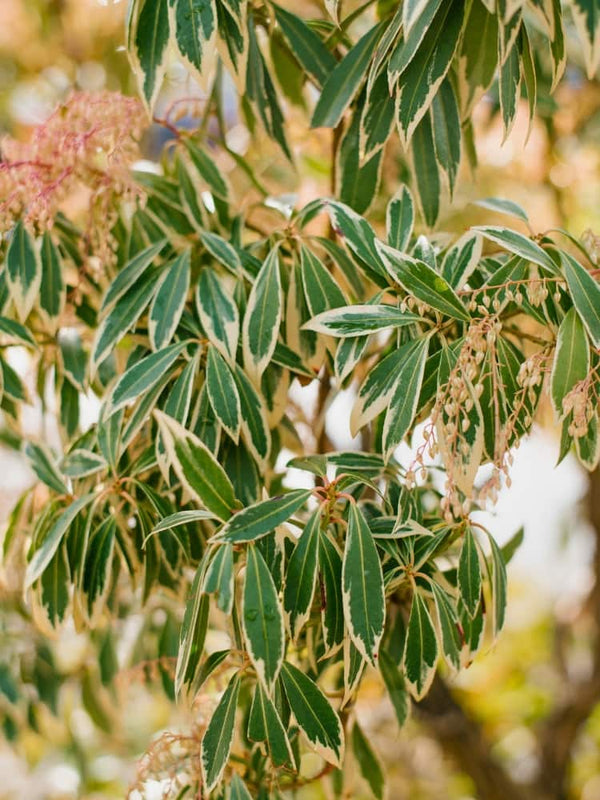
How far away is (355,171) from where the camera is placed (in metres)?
0.87

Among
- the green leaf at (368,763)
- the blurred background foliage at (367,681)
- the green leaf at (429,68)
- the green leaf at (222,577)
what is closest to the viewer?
the green leaf at (222,577)

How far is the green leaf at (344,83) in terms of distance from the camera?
2.68 ft

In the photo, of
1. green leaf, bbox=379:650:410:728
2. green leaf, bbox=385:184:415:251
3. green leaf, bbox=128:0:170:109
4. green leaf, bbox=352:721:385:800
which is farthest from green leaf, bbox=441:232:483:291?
green leaf, bbox=352:721:385:800

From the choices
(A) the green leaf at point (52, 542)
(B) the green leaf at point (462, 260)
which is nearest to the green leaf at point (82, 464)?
(A) the green leaf at point (52, 542)

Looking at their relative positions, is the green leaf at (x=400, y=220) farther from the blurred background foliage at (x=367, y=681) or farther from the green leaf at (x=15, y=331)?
the green leaf at (x=15, y=331)

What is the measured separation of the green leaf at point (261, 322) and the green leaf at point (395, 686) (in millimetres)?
314

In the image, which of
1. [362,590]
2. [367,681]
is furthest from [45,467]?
[367,681]

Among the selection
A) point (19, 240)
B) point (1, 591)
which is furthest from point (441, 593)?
point (1, 591)

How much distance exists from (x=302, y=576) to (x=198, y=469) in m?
0.11

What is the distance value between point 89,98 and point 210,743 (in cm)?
57

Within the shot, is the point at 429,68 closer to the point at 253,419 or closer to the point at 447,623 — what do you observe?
the point at 253,419

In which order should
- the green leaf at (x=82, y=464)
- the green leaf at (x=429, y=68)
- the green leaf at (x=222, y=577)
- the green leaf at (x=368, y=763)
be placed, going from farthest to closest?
1. the green leaf at (x=368, y=763)
2. the green leaf at (x=82, y=464)
3. the green leaf at (x=429, y=68)
4. the green leaf at (x=222, y=577)

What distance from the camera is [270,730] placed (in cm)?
68

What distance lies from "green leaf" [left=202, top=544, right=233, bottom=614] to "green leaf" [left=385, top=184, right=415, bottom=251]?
0.31 metres
